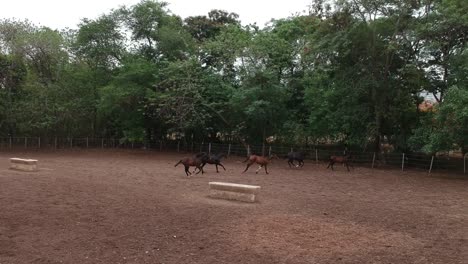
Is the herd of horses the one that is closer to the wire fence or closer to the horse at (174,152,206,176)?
the horse at (174,152,206,176)

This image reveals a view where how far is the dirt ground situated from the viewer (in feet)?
22.8

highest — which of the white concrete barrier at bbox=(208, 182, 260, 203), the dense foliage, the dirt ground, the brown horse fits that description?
the dense foliage

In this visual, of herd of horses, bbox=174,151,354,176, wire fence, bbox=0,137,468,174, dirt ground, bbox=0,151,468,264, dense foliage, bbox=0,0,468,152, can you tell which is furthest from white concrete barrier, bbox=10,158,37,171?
wire fence, bbox=0,137,468,174

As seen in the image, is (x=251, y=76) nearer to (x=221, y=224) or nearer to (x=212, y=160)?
(x=212, y=160)

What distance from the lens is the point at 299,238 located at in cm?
798

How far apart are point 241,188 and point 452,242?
540 centimetres

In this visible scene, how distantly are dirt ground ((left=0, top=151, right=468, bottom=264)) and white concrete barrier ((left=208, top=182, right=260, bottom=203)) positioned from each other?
34 centimetres

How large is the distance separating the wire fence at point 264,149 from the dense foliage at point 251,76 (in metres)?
0.81

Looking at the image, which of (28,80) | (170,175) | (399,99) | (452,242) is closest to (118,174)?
(170,175)

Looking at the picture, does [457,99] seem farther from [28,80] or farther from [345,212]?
[28,80]

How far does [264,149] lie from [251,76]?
16.9 feet

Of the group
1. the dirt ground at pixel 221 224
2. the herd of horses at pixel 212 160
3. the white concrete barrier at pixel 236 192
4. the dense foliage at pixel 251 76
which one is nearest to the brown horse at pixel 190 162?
the herd of horses at pixel 212 160

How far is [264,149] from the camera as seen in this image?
30266 millimetres

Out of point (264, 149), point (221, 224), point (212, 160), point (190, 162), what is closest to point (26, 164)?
point (190, 162)
